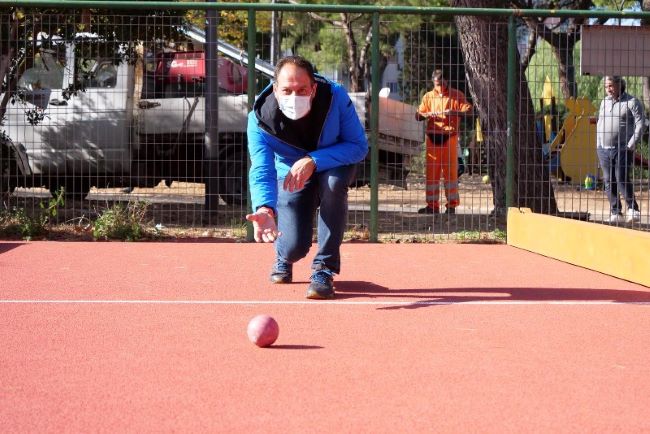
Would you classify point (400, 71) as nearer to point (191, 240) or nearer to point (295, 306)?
point (191, 240)

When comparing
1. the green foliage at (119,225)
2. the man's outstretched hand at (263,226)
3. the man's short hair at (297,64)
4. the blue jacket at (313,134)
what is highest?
the man's short hair at (297,64)

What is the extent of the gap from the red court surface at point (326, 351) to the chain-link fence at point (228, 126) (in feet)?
9.80

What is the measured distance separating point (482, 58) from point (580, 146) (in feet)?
6.75

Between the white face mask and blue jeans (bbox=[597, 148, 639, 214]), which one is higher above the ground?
the white face mask

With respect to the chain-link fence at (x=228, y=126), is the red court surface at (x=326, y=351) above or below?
below

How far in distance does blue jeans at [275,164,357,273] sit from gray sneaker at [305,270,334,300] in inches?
4.2

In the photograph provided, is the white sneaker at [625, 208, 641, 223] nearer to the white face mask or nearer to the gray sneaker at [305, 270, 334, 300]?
the gray sneaker at [305, 270, 334, 300]

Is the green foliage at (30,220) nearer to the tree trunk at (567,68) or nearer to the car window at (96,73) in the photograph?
the car window at (96,73)

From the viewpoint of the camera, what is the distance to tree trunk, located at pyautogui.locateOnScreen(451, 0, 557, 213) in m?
12.0

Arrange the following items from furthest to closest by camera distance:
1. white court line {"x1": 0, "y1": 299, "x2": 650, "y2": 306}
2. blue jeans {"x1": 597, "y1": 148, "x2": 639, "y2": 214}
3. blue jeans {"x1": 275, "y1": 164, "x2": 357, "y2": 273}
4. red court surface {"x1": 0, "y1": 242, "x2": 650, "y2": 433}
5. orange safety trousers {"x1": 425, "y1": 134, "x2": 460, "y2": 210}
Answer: blue jeans {"x1": 597, "y1": 148, "x2": 639, "y2": 214} < orange safety trousers {"x1": 425, "y1": 134, "x2": 460, "y2": 210} < blue jeans {"x1": 275, "y1": 164, "x2": 357, "y2": 273} < white court line {"x1": 0, "y1": 299, "x2": 650, "y2": 306} < red court surface {"x1": 0, "y1": 242, "x2": 650, "y2": 433}

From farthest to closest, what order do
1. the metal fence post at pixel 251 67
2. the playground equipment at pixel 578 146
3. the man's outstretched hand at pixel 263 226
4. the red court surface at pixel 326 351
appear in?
the playground equipment at pixel 578 146
the metal fence post at pixel 251 67
the man's outstretched hand at pixel 263 226
the red court surface at pixel 326 351

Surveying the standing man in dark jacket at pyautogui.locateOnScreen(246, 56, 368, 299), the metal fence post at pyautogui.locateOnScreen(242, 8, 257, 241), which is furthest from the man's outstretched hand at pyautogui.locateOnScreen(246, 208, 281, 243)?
the metal fence post at pyautogui.locateOnScreen(242, 8, 257, 241)

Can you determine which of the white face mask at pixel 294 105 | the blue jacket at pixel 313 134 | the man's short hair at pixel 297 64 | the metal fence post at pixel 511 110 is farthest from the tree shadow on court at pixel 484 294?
the metal fence post at pixel 511 110

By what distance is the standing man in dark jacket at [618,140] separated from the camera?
497 inches
